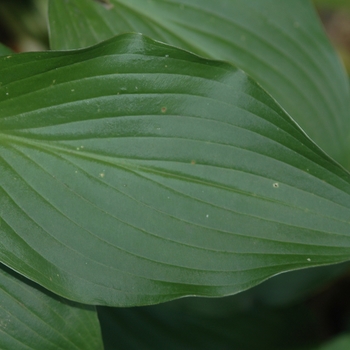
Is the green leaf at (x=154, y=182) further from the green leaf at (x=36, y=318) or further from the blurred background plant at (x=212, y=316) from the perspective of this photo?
the blurred background plant at (x=212, y=316)

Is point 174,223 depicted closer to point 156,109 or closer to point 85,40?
point 156,109

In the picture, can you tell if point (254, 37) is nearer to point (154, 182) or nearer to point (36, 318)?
point (154, 182)

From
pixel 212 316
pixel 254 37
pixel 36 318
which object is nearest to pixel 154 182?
pixel 36 318

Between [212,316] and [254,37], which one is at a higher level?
[254,37]

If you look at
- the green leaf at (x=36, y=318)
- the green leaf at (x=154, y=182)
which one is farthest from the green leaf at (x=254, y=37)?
the green leaf at (x=36, y=318)

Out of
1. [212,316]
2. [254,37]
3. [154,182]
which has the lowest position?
[212,316]

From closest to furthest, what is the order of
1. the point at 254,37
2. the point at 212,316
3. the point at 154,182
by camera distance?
the point at 154,182 → the point at 254,37 → the point at 212,316

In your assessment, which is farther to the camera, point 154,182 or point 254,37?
point 254,37

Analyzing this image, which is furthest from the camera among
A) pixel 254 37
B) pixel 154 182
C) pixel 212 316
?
pixel 212 316
